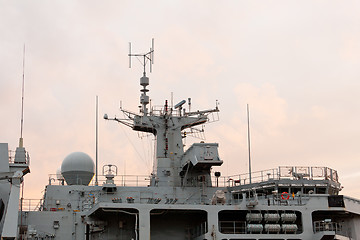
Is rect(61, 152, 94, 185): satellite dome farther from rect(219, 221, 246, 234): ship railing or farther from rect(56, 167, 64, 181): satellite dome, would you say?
rect(219, 221, 246, 234): ship railing

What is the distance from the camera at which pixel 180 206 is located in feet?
89.4

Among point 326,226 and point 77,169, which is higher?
point 77,169

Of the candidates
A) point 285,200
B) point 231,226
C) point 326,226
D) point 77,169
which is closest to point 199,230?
point 231,226

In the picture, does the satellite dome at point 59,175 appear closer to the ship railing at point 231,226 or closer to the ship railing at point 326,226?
the ship railing at point 231,226

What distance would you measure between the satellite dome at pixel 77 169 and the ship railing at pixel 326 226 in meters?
13.8

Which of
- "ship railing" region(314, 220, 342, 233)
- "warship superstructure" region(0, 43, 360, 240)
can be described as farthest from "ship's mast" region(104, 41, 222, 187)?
"ship railing" region(314, 220, 342, 233)

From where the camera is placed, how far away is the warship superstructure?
27.2m

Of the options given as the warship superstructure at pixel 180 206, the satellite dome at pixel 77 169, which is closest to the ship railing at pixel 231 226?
the warship superstructure at pixel 180 206

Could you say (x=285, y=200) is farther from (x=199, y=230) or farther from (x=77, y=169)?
(x=77, y=169)

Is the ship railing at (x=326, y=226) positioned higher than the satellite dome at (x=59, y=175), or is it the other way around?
the satellite dome at (x=59, y=175)

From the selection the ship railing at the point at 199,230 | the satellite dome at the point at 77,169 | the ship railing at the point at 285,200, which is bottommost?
the ship railing at the point at 199,230

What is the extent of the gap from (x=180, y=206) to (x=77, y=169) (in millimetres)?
7954

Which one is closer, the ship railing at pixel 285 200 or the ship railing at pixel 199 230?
the ship railing at pixel 199 230

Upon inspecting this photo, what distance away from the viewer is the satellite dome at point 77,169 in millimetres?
31906
